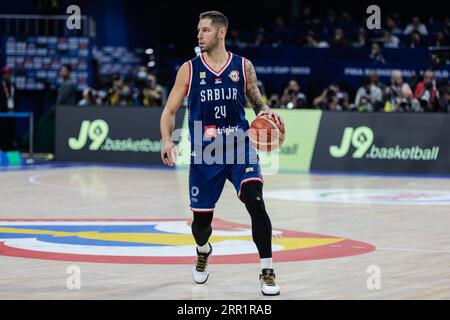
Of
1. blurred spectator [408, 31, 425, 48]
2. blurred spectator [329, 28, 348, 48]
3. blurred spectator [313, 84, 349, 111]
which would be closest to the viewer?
blurred spectator [313, 84, 349, 111]

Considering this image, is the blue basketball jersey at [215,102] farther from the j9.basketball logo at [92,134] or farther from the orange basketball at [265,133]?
the j9.basketball logo at [92,134]

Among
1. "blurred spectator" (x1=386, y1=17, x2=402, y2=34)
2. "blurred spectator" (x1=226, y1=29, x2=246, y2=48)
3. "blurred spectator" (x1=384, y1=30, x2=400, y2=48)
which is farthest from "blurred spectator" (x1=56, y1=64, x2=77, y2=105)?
"blurred spectator" (x1=386, y1=17, x2=402, y2=34)

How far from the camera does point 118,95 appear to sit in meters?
25.5

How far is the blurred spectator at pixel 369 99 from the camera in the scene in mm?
22953

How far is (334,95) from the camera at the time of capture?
76.7 feet

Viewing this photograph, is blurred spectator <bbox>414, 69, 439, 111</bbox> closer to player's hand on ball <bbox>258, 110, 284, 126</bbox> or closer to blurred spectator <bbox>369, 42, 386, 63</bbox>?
blurred spectator <bbox>369, 42, 386, 63</bbox>

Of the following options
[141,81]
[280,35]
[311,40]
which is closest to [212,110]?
[141,81]

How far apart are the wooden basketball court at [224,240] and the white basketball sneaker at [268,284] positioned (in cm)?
7

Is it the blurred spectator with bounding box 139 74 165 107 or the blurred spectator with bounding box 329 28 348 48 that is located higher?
the blurred spectator with bounding box 329 28 348 48

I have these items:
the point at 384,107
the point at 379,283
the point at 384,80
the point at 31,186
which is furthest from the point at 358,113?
the point at 379,283

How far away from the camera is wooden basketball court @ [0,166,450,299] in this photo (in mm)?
8695

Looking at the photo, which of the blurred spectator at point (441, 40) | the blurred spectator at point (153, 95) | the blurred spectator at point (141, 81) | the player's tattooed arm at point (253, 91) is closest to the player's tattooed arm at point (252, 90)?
the player's tattooed arm at point (253, 91)

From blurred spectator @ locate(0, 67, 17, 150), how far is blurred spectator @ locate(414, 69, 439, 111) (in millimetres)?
9249
